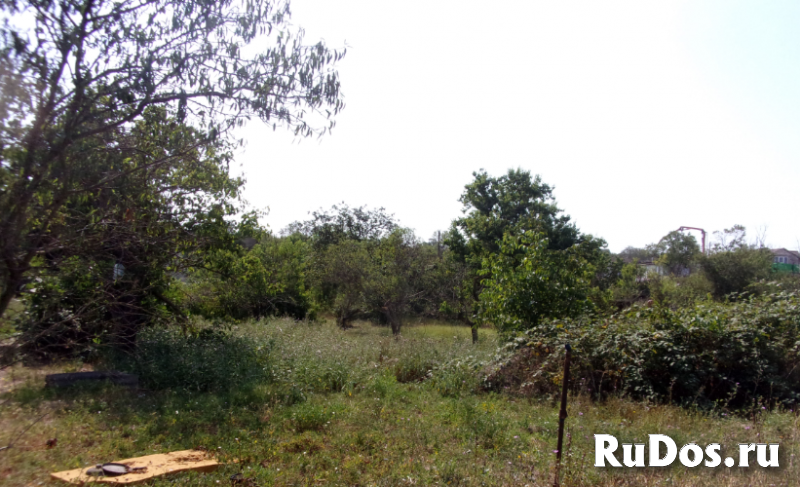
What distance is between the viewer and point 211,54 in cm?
405

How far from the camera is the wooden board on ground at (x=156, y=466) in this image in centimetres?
404

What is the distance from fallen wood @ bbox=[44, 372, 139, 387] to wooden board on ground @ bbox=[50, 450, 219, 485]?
307cm

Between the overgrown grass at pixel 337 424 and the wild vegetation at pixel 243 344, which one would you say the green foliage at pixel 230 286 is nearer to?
the wild vegetation at pixel 243 344

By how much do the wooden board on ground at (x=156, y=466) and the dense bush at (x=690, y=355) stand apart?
4.63 meters

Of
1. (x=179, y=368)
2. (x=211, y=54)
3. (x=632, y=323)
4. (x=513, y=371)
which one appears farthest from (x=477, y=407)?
(x=211, y=54)

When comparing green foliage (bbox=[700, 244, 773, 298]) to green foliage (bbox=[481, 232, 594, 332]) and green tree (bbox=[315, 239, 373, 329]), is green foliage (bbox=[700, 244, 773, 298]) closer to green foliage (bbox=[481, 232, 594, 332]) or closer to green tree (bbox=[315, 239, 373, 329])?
green tree (bbox=[315, 239, 373, 329])

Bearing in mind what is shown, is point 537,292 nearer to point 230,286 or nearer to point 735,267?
point 230,286

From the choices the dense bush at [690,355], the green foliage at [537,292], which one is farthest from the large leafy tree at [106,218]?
the green foliage at [537,292]

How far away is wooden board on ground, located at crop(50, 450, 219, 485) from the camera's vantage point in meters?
4.04

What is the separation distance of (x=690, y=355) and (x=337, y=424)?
493 cm

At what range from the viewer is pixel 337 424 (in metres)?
5.88

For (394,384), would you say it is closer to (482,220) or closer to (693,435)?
(693,435)

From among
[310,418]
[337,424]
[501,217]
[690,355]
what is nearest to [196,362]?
[310,418]

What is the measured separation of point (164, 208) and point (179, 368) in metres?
2.59
